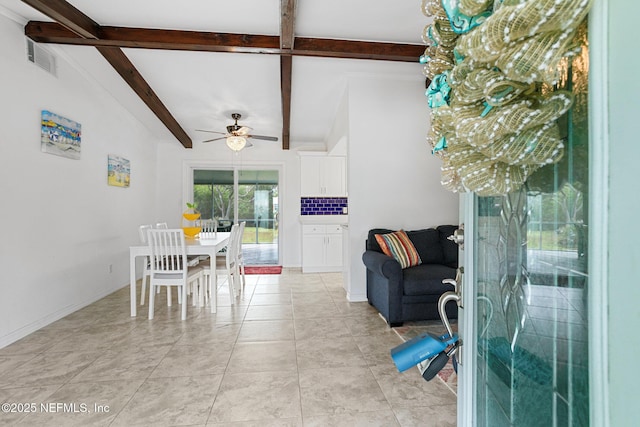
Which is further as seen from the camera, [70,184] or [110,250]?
[110,250]

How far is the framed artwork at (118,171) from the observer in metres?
4.18

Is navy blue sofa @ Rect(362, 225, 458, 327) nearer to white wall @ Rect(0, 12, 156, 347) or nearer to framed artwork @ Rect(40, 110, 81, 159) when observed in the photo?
white wall @ Rect(0, 12, 156, 347)

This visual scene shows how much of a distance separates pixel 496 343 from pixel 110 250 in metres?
4.70

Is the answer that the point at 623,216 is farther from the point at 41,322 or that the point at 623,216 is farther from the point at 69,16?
the point at 41,322

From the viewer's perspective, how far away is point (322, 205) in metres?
6.09

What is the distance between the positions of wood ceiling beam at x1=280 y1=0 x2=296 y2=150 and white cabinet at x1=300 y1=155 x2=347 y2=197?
893mm

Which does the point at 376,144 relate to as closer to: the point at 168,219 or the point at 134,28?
the point at 134,28

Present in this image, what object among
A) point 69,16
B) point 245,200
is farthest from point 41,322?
point 245,200

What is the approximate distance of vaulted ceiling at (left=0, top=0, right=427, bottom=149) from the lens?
2.67m

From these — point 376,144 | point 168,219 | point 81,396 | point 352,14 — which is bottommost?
point 81,396

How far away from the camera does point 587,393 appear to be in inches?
21.1

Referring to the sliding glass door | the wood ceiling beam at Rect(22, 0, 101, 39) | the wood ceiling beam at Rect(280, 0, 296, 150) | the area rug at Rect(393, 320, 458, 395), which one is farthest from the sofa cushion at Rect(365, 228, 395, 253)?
the wood ceiling beam at Rect(22, 0, 101, 39)

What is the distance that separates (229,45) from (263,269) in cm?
389

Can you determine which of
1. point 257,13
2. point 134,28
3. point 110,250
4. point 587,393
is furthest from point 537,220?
point 110,250
